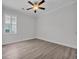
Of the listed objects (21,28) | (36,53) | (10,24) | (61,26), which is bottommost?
(36,53)

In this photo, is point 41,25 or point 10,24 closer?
point 10,24

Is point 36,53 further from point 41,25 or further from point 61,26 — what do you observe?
point 41,25

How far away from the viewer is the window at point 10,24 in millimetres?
5512

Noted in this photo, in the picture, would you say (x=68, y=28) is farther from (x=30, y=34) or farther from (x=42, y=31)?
(x=30, y=34)

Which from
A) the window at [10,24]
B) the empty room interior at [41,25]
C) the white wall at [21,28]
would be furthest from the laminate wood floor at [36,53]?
the window at [10,24]

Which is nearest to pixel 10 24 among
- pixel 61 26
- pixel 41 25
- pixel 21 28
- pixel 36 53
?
pixel 21 28

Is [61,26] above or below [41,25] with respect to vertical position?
below

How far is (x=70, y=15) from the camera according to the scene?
524cm

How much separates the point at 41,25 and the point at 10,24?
10.1 ft

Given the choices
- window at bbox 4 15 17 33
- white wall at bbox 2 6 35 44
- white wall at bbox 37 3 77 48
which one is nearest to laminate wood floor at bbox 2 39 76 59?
white wall at bbox 37 3 77 48

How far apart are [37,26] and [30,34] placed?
3.77 ft

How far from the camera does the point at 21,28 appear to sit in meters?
6.60

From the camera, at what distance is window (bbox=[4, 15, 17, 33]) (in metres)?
5.51

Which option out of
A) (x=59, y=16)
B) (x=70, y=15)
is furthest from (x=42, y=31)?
(x=70, y=15)
